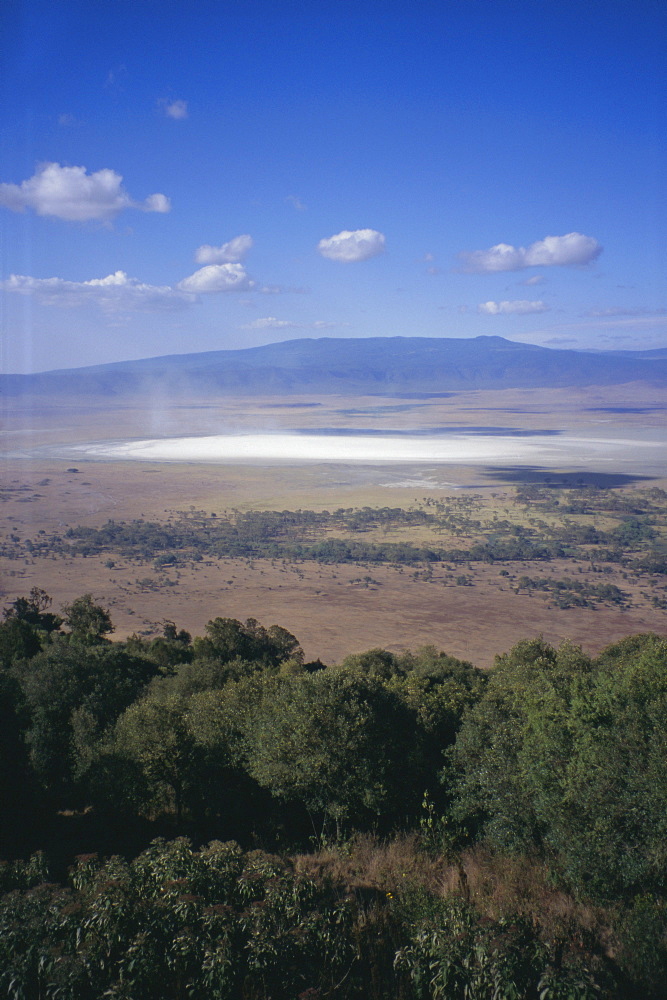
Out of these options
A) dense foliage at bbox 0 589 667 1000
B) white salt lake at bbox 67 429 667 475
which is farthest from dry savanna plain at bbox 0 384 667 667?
dense foliage at bbox 0 589 667 1000

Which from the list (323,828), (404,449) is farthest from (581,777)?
(404,449)

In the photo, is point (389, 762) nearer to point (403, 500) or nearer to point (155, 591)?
point (155, 591)

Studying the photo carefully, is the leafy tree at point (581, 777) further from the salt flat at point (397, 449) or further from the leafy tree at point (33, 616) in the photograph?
the salt flat at point (397, 449)

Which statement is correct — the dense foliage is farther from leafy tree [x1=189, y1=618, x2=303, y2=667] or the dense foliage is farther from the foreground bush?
leafy tree [x1=189, y1=618, x2=303, y2=667]

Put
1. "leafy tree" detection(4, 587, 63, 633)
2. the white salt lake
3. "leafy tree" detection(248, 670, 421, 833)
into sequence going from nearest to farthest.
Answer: "leafy tree" detection(248, 670, 421, 833)
"leafy tree" detection(4, 587, 63, 633)
the white salt lake

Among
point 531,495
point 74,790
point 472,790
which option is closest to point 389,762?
point 472,790

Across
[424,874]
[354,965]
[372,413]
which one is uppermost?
[372,413]
